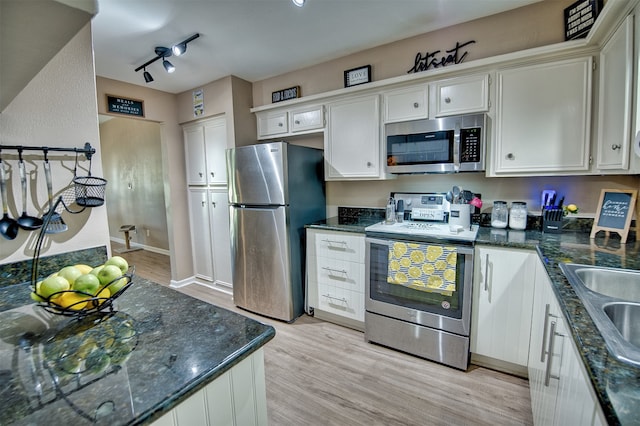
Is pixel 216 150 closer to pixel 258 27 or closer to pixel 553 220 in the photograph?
pixel 258 27

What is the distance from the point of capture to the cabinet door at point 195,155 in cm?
357

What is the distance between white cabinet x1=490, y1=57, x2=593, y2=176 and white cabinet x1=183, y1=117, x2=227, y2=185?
266 cm

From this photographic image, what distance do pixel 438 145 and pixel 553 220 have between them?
0.92 meters

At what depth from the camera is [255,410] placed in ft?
2.56

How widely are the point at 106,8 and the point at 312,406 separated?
109 inches

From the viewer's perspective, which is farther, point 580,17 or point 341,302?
point 341,302

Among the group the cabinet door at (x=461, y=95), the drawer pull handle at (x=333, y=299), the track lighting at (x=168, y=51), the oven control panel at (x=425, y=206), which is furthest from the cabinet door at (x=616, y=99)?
the track lighting at (x=168, y=51)

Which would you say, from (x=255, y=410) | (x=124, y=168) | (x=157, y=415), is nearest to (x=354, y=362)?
(x=255, y=410)

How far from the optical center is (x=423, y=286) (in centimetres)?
206

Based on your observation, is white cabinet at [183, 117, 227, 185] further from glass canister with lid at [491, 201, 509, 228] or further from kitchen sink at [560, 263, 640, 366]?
kitchen sink at [560, 263, 640, 366]

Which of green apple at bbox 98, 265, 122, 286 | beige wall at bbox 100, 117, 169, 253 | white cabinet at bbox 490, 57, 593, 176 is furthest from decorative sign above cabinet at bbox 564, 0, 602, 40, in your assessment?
beige wall at bbox 100, 117, 169, 253

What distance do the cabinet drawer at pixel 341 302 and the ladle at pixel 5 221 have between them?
2.04 metres

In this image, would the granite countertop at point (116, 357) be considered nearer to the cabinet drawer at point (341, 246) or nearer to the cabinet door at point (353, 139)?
the cabinet drawer at point (341, 246)

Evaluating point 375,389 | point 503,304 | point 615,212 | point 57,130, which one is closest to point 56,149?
point 57,130
